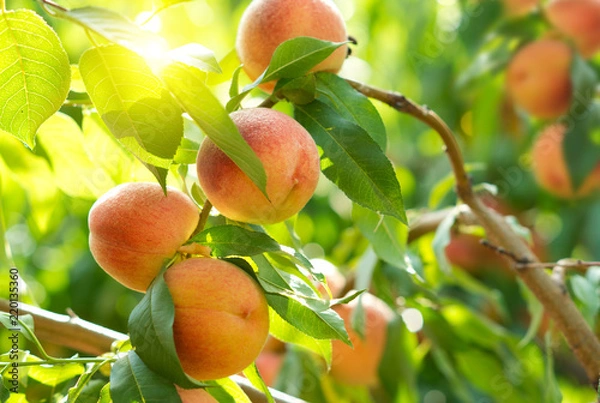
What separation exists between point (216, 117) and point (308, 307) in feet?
0.65

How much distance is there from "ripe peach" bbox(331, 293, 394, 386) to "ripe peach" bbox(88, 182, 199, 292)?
2.07 ft

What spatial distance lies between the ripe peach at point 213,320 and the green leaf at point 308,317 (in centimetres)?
3

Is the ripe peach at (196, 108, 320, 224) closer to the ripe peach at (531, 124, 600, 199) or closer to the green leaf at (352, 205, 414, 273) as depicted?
the green leaf at (352, 205, 414, 273)

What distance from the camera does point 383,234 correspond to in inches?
38.4

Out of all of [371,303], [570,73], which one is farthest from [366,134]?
[570,73]

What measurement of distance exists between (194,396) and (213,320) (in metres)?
0.09

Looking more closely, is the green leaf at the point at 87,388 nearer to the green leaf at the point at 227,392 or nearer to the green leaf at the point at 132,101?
the green leaf at the point at 227,392

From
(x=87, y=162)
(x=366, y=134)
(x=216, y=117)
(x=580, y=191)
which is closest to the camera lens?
(x=216, y=117)

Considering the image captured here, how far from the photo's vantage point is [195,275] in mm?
698

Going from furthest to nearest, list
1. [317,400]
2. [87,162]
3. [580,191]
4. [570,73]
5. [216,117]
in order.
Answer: [580,191] < [570,73] < [317,400] < [87,162] < [216,117]

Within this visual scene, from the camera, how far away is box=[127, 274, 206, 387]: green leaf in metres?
0.64

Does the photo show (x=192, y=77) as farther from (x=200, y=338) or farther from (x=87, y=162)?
(x=87, y=162)

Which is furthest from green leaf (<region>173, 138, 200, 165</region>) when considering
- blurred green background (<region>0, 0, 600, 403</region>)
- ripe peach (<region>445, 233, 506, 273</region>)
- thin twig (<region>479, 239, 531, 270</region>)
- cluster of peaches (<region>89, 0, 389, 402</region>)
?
ripe peach (<region>445, 233, 506, 273</region>)

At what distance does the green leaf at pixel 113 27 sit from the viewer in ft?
1.90
